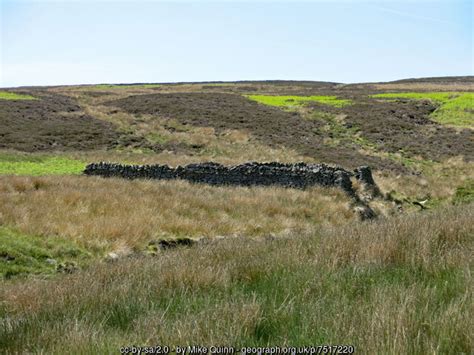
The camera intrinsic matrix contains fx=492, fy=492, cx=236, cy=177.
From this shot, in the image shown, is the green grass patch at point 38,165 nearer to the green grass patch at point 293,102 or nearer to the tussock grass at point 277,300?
the tussock grass at point 277,300

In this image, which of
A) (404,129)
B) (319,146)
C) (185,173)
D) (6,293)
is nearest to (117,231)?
(6,293)

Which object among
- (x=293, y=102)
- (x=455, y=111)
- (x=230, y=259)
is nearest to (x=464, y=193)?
(x=230, y=259)

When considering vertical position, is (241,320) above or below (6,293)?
above

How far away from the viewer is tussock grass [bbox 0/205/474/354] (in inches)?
120

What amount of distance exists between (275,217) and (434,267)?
33.1ft

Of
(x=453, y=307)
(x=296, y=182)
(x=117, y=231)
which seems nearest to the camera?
(x=453, y=307)

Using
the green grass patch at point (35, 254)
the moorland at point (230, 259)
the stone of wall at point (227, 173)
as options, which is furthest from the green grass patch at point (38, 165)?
the green grass patch at point (35, 254)

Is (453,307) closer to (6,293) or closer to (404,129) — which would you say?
(6,293)

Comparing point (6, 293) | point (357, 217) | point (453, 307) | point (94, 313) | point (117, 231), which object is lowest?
point (357, 217)

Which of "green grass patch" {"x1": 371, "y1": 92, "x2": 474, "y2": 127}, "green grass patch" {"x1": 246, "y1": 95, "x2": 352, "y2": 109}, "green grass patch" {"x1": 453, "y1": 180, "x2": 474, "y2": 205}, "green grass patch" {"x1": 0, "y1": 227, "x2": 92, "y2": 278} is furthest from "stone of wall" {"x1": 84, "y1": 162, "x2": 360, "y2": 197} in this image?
"green grass patch" {"x1": 246, "y1": 95, "x2": 352, "y2": 109}

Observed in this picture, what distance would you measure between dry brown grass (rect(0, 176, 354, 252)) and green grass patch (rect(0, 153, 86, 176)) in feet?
12.2

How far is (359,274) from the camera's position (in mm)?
4398

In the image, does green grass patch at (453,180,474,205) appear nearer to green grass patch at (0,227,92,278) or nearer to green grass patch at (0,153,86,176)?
green grass patch at (0,227,92,278)

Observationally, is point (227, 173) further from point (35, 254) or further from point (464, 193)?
point (35, 254)
